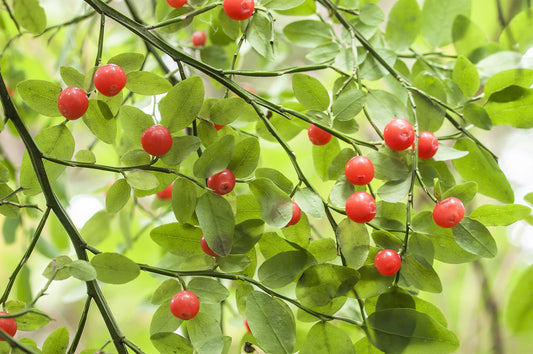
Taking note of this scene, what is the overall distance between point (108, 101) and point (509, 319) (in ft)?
1.86

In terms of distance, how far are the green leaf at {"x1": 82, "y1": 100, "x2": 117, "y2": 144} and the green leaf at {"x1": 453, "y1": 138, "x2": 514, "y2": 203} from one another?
293mm

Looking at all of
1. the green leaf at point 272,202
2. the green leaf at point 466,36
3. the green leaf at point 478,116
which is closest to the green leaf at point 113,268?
the green leaf at point 272,202

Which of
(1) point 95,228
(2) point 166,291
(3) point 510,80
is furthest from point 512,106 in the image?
(1) point 95,228

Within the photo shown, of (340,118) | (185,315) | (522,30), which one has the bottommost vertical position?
(185,315)

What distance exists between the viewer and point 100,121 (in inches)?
14.2

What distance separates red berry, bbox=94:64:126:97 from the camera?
32 centimetres

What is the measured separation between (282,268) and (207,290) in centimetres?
6

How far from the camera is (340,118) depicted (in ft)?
1.20

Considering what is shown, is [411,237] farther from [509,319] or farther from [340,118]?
[509,319]

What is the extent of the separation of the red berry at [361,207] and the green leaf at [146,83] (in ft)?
0.52

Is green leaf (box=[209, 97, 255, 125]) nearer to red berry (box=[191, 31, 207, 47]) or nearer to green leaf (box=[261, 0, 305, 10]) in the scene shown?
green leaf (box=[261, 0, 305, 10])

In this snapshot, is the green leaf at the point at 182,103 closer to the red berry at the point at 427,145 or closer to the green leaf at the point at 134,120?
the green leaf at the point at 134,120

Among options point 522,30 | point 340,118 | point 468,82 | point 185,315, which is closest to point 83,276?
point 185,315

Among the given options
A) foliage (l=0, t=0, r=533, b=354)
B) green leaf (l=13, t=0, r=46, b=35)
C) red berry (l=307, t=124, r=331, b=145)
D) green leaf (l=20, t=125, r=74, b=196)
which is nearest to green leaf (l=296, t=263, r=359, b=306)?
foliage (l=0, t=0, r=533, b=354)
